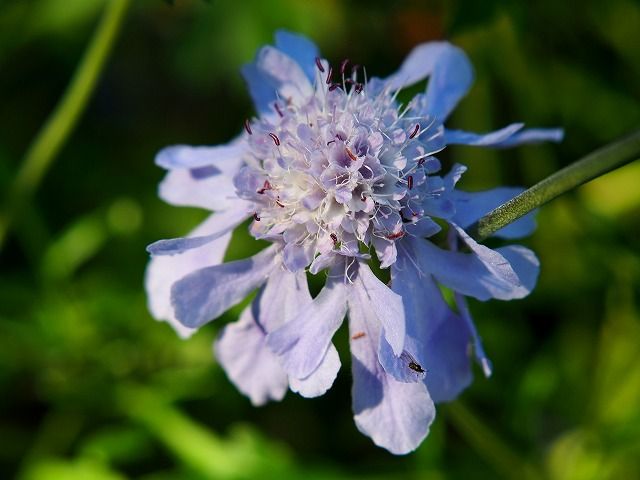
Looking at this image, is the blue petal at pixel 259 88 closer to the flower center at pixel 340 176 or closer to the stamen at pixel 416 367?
the flower center at pixel 340 176

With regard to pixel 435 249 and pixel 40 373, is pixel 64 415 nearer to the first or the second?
pixel 40 373

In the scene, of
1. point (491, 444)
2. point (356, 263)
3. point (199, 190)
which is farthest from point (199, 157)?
point (491, 444)

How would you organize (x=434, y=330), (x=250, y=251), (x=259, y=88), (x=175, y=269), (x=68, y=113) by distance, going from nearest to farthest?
1. (x=434, y=330)
2. (x=175, y=269)
3. (x=259, y=88)
4. (x=68, y=113)
5. (x=250, y=251)

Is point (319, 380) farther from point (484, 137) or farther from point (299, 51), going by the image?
point (299, 51)

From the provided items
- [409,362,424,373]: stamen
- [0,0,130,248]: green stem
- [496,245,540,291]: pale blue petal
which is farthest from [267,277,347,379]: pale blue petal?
[0,0,130,248]: green stem

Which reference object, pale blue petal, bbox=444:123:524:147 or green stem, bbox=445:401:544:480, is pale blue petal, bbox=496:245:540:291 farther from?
green stem, bbox=445:401:544:480

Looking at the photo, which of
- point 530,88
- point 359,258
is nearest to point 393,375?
point 359,258

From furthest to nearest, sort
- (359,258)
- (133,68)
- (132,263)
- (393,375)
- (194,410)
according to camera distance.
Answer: (133,68)
(132,263)
(194,410)
(359,258)
(393,375)
